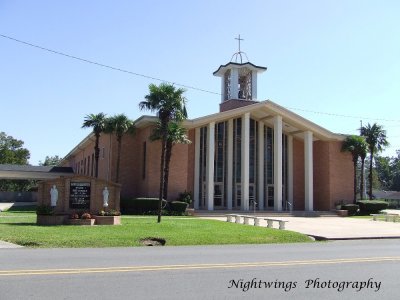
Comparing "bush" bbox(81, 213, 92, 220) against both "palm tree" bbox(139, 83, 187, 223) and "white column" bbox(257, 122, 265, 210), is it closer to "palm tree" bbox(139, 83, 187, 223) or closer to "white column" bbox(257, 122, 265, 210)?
"palm tree" bbox(139, 83, 187, 223)

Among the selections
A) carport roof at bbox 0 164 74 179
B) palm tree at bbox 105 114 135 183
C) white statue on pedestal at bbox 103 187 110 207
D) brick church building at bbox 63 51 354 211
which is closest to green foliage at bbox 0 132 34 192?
carport roof at bbox 0 164 74 179

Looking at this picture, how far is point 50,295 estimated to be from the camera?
6.93 m

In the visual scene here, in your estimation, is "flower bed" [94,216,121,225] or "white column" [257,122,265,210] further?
"white column" [257,122,265,210]

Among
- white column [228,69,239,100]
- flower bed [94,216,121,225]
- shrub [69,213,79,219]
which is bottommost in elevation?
flower bed [94,216,121,225]

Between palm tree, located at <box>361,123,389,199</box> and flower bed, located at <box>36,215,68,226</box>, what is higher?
palm tree, located at <box>361,123,389,199</box>

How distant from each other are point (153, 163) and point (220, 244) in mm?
19184

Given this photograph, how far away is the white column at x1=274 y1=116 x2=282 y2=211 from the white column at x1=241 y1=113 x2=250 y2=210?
8.73 feet

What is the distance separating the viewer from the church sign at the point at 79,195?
22422 millimetres

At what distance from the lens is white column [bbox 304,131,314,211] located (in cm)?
3966

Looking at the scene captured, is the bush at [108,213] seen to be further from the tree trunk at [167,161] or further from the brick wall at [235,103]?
the brick wall at [235,103]

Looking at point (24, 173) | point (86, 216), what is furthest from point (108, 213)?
point (24, 173)

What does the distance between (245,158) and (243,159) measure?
640 millimetres

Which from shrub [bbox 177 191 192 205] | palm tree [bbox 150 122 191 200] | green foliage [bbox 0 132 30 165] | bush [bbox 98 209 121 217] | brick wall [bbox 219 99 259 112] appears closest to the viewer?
bush [bbox 98 209 121 217]

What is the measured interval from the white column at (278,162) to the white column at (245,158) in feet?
8.73
